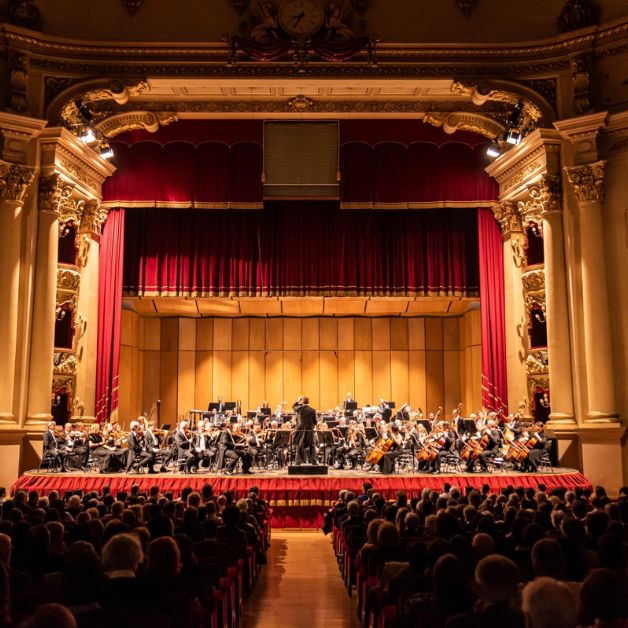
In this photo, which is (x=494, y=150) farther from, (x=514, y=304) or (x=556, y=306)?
(x=556, y=306)

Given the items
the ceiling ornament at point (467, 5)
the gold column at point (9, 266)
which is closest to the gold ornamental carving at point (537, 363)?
the ceiling ornament at point (467, 5)

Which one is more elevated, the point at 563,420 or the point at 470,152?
the point at 470,152

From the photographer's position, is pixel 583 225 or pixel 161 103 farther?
pixel 161 103

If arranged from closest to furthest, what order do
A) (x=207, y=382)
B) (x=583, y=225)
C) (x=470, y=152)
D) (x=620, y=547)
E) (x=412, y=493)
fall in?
1. (x=620, y=547)
2. (x=412, y=493)
3. (x=583, y=225)
4. (x=470, y=152)
5. (x=207, y=382)

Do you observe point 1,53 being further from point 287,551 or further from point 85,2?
point 287,551

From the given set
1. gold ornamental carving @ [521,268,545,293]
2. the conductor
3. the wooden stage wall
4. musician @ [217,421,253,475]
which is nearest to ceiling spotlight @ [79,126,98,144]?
the wooden stage wall

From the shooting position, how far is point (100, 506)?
24.5ft

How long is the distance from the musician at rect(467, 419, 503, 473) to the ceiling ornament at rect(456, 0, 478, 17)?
801 centimetres

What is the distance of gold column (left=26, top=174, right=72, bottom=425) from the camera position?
13.6 meters

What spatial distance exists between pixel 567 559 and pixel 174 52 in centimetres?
1259

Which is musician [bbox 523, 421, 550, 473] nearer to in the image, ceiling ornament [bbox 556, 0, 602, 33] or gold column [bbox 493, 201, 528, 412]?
gold column [bbox 493, 201, 528, 412]

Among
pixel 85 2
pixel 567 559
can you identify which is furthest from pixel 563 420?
pixel 85 2

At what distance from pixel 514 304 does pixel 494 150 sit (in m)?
3.50

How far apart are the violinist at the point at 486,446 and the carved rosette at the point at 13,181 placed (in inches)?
373
